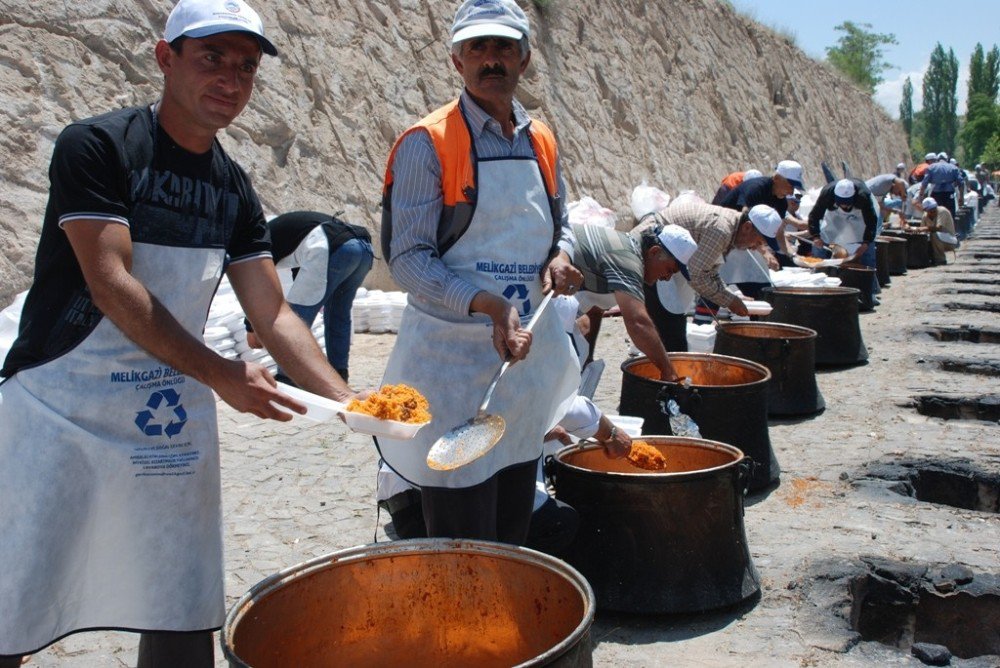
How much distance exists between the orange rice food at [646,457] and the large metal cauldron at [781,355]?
3.06m

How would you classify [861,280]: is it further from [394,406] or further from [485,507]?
[394,406]

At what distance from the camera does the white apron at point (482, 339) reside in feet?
10.2

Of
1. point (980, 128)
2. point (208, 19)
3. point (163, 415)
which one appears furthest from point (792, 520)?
point (980, 128)

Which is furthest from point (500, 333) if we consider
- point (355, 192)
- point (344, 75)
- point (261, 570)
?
point (344, 75)

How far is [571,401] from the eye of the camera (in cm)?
Answer: 347

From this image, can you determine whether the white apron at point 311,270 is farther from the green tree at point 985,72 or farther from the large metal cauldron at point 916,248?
the green tree at point 985,72

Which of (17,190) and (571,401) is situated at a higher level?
(17,190)

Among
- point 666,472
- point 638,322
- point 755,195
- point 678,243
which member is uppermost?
point 755,195

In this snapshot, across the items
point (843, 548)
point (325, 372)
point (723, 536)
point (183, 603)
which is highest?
point (325, 372)

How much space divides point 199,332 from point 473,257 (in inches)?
36.9

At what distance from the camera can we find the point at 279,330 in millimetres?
2680

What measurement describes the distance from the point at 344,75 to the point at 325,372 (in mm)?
10931

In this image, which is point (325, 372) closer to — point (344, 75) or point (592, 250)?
point (592, 250)

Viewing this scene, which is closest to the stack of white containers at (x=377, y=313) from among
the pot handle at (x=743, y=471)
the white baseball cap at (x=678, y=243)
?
the white baseball cap at (x=678, y=243)
